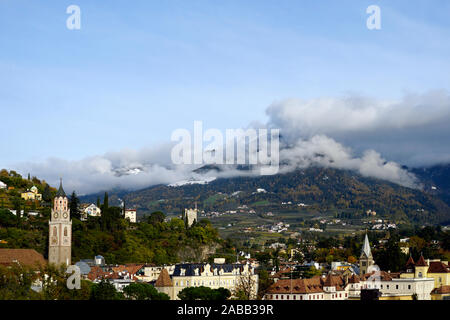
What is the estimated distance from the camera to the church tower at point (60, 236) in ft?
330

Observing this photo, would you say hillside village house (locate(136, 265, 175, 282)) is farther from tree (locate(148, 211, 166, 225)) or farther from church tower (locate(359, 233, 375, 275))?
tree (locate(148, 211, 166, 225))

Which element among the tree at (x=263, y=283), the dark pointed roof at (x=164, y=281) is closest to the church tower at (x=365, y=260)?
the tree at (x=263, y=283)

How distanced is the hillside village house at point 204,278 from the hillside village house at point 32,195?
52213mm

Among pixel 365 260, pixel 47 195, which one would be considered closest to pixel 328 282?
pixel 365 260

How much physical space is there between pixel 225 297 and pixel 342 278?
24512 mm

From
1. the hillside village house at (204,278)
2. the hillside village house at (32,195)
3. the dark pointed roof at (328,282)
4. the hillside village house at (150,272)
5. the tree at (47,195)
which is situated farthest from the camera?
the tree at (47,195)

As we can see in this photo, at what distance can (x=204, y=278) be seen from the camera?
89.1 metres

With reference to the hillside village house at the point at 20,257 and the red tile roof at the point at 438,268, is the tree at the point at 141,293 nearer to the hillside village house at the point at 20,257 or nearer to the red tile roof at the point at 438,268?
the hillside village house at the point at 20,257

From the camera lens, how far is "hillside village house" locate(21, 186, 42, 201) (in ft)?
437

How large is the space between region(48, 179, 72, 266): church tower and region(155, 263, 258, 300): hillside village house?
19.2 metres

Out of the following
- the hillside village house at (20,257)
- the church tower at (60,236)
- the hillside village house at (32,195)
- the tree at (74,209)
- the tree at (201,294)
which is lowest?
the tree at (201,294)

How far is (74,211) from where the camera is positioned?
120 meters

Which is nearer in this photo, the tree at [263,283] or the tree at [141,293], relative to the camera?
the tree at [141,293]

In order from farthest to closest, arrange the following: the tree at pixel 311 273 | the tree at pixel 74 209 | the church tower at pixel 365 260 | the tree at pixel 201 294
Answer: the tree at pixel 74 209
the church tower at pixel 365 260
the tree at pixel 311 273
the tree at pixel 201 294
